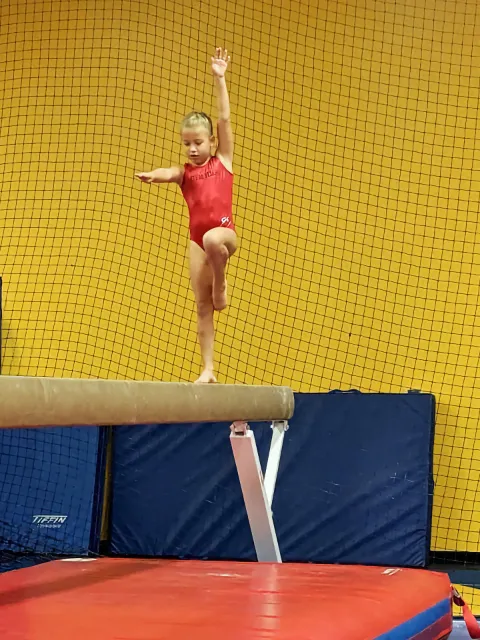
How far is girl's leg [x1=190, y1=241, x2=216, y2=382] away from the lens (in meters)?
3.35

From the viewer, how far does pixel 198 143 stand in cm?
325

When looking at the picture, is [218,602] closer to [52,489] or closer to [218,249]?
[218,249]

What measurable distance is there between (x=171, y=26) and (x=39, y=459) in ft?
10.9

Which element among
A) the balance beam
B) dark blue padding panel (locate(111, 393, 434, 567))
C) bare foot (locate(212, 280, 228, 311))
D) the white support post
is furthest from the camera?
dark blue padding panel (locate(111, 393, 434, 567))

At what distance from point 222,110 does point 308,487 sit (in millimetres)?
2926

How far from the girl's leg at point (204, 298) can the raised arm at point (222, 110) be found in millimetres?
382

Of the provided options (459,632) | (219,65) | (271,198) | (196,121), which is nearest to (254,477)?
(196,121)

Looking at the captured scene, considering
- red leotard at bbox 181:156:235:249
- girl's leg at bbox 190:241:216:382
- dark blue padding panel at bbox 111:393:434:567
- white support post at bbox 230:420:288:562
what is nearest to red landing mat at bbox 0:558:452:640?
white support post at bbox 230:420:288:562

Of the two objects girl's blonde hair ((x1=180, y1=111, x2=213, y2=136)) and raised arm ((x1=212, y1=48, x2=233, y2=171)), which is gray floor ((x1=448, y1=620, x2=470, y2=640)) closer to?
raised arm ((x1=212, y1=48, x2=233, y2=171))

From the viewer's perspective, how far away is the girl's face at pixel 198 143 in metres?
3.23

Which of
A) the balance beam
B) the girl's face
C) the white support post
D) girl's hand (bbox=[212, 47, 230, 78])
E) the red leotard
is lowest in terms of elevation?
the white support post

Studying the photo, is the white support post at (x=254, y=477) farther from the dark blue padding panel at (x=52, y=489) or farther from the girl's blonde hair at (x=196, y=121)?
the dark blue padding panel at (x=52, y=489)

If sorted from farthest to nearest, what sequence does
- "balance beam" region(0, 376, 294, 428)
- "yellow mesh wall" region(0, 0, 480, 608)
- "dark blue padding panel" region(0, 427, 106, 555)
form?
"yellow mesh wall" region(0, 0, 480, 608) → "dark blue padding panel" region(0, 427, 106, 555) → "balance beam" region(0, 376, 294, 428)

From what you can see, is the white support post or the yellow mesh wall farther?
the yellow mesh wall
